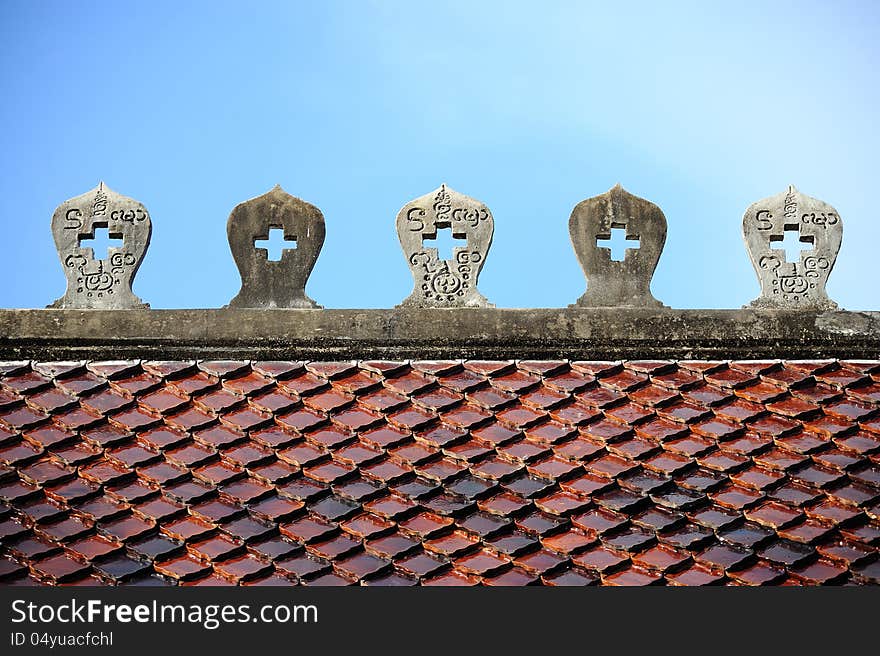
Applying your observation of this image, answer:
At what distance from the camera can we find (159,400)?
11.6 m

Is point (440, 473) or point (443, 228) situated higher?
point (443, 228)

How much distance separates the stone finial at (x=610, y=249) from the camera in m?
12.7

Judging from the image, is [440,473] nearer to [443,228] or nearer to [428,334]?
[428,334]

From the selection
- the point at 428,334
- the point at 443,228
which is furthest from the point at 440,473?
Result: the point at 443,228

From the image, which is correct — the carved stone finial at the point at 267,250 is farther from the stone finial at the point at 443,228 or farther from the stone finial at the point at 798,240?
the stone finial at the point at 798,240

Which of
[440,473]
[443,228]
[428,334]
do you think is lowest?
[440,473]

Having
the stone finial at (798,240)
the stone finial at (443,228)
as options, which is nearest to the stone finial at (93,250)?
the stone finial at (443,228)

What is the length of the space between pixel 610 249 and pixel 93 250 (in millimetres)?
3978

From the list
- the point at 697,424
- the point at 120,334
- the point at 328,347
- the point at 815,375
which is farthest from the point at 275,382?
the point at 815,375

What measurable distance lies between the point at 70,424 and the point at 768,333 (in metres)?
5.07

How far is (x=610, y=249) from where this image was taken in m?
12.9

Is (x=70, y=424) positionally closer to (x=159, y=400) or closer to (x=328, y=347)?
(x=159, y=400)

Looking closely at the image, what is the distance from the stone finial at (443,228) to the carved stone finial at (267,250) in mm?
701

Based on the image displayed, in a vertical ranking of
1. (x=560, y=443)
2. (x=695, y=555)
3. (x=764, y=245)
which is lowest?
(x=695, y=555)
